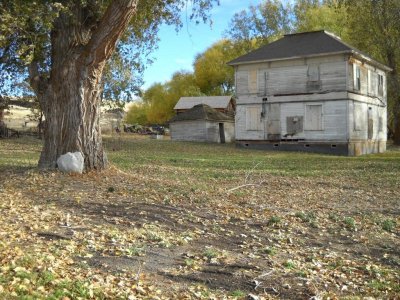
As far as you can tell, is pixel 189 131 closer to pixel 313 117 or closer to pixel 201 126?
pixel 201 126

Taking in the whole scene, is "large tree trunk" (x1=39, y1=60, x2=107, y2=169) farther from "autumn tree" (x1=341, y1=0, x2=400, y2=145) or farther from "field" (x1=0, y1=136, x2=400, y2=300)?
"autumn tree" (x1=341, y1=0, x2=400, y2=145)

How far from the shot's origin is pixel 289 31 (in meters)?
54.2

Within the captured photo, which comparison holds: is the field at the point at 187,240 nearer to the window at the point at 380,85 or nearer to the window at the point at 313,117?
the window at the point at 313,117

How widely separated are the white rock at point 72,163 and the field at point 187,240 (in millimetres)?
280

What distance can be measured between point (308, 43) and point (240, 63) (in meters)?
5.24

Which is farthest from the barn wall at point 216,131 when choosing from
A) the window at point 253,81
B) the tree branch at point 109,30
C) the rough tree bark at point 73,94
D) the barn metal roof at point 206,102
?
the tree branch at point 109,30

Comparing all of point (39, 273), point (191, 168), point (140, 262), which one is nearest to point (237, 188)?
point (191, 168)

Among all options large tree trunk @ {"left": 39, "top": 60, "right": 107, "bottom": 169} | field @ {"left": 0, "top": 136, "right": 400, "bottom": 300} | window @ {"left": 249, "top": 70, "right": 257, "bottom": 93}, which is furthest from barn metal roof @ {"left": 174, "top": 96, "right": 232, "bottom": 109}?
large tree trunk @ {"left": 39, "top": 60, "right": 107, "bottom": 169}

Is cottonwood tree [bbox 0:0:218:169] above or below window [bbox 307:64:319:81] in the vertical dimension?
below

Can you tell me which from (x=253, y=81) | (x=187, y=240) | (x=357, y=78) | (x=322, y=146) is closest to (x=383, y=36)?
(x=357, y=78)

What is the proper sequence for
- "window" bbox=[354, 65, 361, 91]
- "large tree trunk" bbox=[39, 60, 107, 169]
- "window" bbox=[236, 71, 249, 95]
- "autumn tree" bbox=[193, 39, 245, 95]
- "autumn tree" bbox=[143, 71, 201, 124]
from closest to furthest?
"large tree trunk" bbox=[39, 60, 107, 169] → "window" bbox=[354, 65, 361, 91] → "window" bbox=[236, 71, 249, 95] → "autumn tree" bbox=[193, 39, 245, 95] → "autumn tree" bbox=[143, 71, 201, 124]

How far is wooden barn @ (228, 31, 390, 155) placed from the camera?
3353 cm

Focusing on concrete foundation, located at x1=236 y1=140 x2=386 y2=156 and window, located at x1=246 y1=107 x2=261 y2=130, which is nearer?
concrete foundation, located at x1=236 y1=140 x2=386 y2=156

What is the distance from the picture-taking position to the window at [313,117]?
113ft
